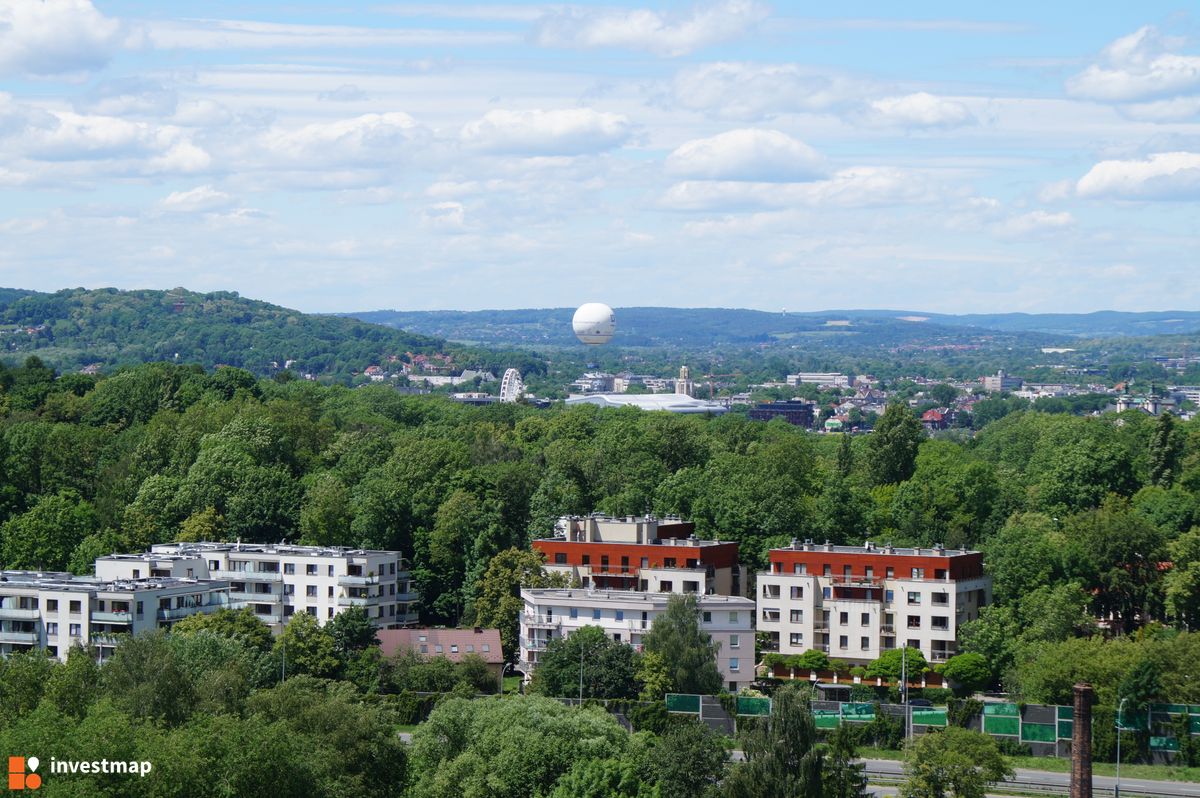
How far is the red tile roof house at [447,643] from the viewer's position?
6979 centimetres

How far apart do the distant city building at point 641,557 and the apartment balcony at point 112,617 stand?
16245mm

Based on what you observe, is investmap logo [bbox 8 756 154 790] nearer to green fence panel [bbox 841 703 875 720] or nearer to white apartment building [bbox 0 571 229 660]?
green fence panel [bbox 841 703 875 720]

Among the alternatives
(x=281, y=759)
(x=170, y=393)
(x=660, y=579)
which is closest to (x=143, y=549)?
(x=660, y=579)

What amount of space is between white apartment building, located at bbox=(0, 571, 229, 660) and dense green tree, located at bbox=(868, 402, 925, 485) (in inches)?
1653

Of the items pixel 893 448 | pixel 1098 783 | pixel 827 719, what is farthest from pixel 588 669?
pixel 893 448

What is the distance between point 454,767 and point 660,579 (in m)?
25.0

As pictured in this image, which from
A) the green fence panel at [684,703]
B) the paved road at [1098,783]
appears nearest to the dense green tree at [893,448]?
the green fence panel at [684,703]

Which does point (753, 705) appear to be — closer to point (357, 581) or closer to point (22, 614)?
point (357, 581)

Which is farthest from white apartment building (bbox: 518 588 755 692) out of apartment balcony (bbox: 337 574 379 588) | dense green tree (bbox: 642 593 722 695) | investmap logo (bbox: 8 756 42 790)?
investmap logo (bbox: 8 756 42 790)

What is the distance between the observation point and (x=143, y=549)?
85.5 m

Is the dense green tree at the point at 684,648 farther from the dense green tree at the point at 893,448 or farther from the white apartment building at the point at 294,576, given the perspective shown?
the dense green tree at the point at 893,448

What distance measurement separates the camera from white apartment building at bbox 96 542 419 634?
77.2 m

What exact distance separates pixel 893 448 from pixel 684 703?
4208 centimetres

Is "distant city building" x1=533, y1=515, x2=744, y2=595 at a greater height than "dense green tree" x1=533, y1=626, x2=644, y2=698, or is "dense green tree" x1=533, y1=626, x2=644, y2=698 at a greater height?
"distant city building" x1=533, y1=515, x2=744, y2=595
